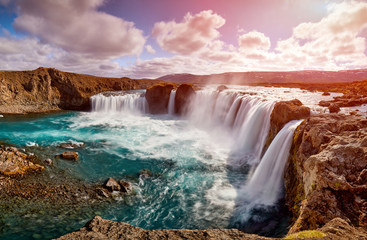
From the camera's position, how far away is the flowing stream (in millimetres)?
8812

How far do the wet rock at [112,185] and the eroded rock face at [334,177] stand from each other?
9.60 m

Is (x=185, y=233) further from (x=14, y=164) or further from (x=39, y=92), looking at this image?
(x=39, y=92)

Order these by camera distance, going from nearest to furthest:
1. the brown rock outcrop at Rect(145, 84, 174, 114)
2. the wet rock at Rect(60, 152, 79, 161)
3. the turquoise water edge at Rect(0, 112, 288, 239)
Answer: the turquoise water edge at Rect(0, 112, 288, 239) < the wet rock at Rect(60, 152, 79, 161) < the brown rock outcrop at Rect(145, 84, 174, 114)

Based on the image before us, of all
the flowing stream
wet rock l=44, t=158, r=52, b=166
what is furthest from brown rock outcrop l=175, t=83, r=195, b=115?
wet rock l=44, t=158, r=52, b=166

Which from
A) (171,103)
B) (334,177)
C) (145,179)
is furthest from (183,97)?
(334,177)

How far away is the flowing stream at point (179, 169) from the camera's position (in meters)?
8.81

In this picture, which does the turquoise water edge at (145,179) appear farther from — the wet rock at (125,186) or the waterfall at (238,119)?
the waterfall at (238,119)

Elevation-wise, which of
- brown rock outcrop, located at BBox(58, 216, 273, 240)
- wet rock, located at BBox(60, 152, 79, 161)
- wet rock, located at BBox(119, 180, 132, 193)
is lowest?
wet rock, located at BBox(119, 180, 132, 193)

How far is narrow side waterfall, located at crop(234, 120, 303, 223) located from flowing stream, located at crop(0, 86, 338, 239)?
0.05 m

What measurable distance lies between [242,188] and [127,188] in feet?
24.9

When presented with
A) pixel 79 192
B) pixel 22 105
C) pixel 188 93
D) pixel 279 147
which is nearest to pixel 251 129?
pixel 279 147

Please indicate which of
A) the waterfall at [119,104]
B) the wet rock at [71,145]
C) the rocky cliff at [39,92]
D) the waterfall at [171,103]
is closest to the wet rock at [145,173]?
the wet rock at [71,145]

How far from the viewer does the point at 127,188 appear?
1152cm

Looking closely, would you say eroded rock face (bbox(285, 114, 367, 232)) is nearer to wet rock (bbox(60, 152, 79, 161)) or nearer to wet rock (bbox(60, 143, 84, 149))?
wet rock (bbox(60, 152, 79, 161))
